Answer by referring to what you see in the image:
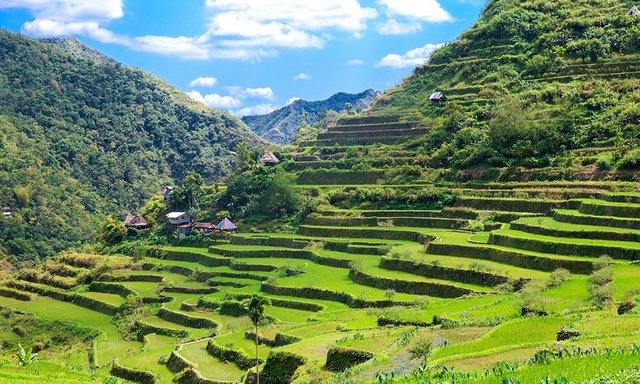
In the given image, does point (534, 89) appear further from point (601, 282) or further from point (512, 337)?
point (512, 337)

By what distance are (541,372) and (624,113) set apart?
35970mm

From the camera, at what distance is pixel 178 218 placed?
60.4 meters

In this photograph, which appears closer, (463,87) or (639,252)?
(639,252)

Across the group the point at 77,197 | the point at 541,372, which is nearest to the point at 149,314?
the point at 541,372

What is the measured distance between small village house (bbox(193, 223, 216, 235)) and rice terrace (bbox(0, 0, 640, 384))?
0.14 meters

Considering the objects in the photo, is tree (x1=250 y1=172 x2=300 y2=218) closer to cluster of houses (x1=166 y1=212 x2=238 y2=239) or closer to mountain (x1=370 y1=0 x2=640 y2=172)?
cluster of houses (x1=166 y1=212 x2=238 y2=239)

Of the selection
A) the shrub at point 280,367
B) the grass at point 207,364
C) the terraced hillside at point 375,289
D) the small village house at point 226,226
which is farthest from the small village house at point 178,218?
the shrub at point 280,367

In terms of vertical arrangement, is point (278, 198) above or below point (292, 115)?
below

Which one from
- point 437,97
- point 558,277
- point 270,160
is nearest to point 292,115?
point 270,160

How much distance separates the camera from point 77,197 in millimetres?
81812

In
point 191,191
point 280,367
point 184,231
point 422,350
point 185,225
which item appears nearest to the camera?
point 422,350

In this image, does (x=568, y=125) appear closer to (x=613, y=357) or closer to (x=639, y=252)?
(x=639, y=252)

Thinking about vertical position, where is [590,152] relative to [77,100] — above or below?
below

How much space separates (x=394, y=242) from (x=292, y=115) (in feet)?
430
